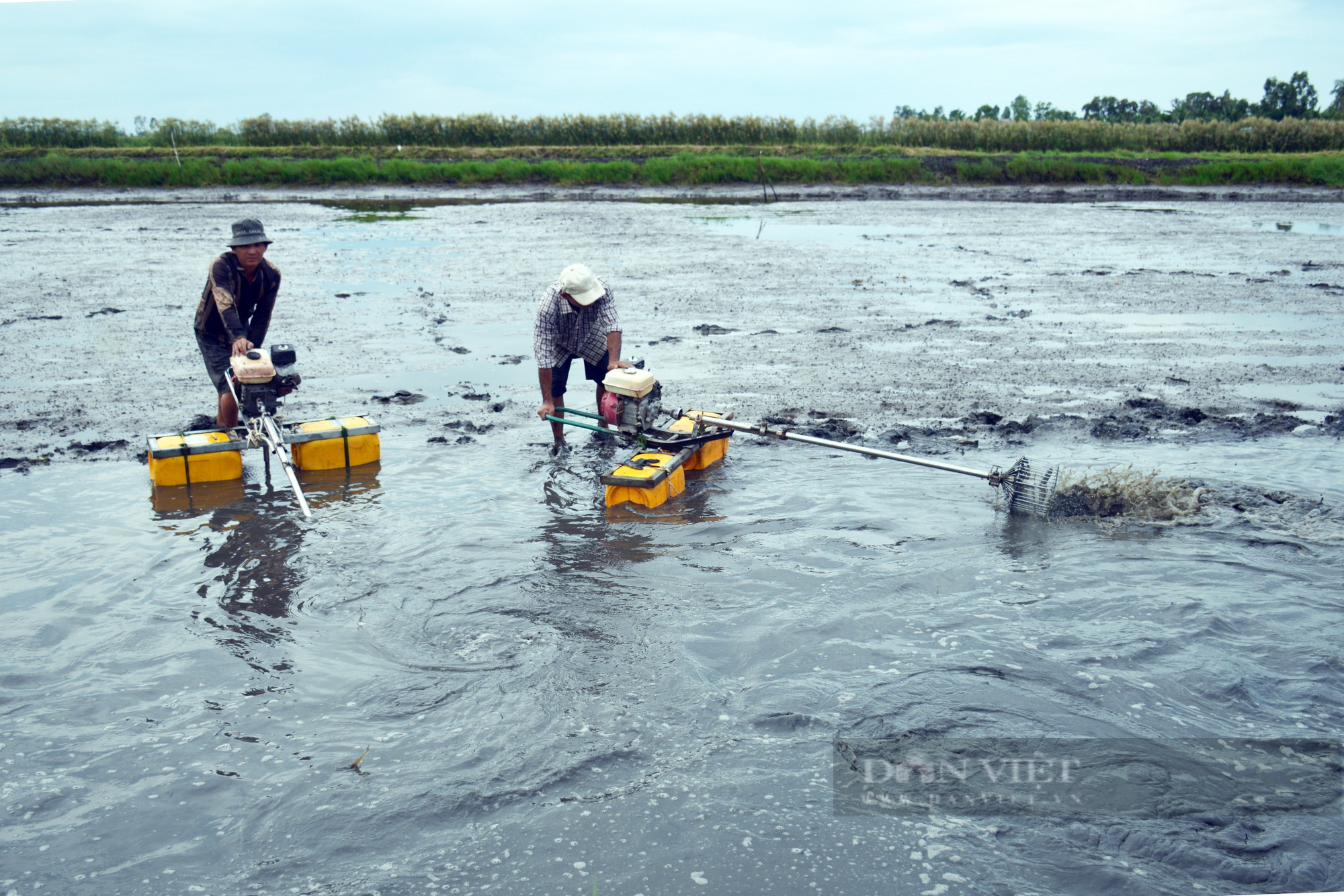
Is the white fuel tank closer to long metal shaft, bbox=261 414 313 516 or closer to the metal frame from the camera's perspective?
the metal frame

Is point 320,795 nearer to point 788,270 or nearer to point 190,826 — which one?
point 190,826

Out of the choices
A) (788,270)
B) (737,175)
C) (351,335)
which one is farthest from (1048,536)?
(737,175)

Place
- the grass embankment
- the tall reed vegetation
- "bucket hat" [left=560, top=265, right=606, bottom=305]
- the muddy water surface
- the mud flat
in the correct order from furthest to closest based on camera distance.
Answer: the tall reed vegetation, the grass embankment, the mud flat, "bucket hat" [left=560, top=265, right=606, bottom=305], the muddy water surface

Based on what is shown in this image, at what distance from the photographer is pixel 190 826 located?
3.41 m

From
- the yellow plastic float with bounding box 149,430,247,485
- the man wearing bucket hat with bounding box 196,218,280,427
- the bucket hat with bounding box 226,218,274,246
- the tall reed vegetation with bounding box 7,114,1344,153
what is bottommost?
the yellow plastic float with bounding box 149,430,247,485

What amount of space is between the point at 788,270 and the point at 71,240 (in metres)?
15.0

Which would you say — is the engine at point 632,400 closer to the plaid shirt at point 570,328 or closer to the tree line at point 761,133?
the plaid shirt at point 570,328

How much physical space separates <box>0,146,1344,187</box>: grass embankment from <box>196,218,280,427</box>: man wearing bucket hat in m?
26.6

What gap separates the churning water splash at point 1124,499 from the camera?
603 centimetres

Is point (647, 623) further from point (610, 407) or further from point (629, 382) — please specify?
point (610, 407)

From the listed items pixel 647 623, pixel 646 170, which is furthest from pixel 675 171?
pixel 647 623

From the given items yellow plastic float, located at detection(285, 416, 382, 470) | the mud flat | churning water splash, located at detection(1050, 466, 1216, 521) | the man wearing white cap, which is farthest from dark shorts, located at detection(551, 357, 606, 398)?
churning water splash, located at detection(1050, 466, 1216, 521)

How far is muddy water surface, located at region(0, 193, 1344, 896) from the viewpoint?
3.31 m

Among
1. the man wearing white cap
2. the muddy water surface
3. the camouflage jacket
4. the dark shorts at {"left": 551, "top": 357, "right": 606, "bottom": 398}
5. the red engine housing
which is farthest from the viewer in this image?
the dark shorts at {"left": 551, "top": 357, "right": 606, "bottom": 398}
